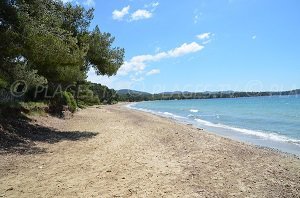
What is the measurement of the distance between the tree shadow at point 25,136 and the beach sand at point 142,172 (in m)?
0.51

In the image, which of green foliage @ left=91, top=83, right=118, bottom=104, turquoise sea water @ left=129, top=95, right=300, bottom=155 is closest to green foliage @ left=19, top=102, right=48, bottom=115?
turquoise sea water @ left=129, top=95, right=300, bottom=155

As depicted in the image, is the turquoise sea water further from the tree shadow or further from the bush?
the bush

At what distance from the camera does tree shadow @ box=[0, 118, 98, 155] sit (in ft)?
42.5

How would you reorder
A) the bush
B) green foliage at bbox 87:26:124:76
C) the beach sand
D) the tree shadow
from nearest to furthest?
the beach sand
the tree shadow
green foliage at bbox 87:26:124:76
the bush

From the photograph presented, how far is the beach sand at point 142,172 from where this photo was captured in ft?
27.2

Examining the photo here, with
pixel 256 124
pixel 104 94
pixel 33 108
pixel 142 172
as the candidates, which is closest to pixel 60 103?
pixel 33 108

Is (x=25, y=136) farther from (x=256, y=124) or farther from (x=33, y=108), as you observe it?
(x=256, y=124)

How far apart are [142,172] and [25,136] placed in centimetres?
766

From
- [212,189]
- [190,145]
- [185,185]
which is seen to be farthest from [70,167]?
[190,145]

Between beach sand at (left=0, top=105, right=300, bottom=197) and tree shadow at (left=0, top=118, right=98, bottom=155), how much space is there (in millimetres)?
509

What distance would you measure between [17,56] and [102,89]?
104m

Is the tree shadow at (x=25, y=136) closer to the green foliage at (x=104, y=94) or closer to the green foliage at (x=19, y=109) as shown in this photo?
the green foliage at (x=19, y=109)

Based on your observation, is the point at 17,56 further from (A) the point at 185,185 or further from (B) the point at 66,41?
(A) the point at 185,185

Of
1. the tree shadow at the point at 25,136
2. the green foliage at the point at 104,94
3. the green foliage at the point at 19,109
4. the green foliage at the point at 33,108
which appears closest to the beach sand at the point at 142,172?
the tree shadow at the point at 25,136
